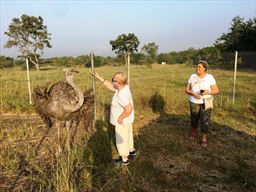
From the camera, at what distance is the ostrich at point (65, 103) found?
15.5 ft

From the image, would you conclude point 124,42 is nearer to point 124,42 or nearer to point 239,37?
point 124,42

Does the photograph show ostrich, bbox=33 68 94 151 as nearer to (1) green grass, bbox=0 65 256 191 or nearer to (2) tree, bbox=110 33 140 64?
(1) green grass, bbox=0 65 256 191

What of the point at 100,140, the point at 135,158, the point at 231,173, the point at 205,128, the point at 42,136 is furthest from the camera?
the point at 42,136

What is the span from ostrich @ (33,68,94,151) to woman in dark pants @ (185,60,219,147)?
1.99 meters

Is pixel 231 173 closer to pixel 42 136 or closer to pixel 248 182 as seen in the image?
pixel 248 182

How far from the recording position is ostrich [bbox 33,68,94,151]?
471cm

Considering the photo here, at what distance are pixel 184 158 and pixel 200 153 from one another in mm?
418

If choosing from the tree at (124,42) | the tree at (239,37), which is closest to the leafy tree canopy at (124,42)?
the tree at (124,42)

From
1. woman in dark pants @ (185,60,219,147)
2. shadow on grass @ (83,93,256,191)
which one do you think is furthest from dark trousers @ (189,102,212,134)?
shadow on grass @ (83,93,256,191)

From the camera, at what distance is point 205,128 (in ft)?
17.9

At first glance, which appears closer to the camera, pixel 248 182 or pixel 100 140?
pixel 248 182

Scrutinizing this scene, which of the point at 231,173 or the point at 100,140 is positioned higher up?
the point at 100,140

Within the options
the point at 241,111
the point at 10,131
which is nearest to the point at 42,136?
the point at 10,131

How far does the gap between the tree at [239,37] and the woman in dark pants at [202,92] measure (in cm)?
2285
